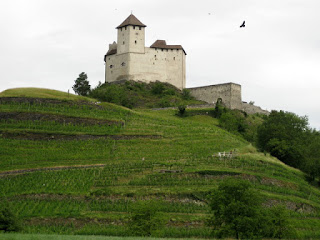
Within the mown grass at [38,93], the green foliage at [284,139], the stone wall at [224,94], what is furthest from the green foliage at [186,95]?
the green foliage at [284,139]

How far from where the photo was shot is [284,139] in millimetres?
69812

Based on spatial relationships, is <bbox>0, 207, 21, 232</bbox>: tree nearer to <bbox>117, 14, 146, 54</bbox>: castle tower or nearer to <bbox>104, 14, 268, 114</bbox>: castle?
<bbox>104, 14, 268, 114</bbox>: castle

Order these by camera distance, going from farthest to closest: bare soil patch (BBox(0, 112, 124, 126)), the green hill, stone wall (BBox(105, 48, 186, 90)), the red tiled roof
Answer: the red tiled roof
stone wall (BBox(105, 48, 186, 90))
bare soil patch (BBox(0, 112, 124, 126))
the green hill

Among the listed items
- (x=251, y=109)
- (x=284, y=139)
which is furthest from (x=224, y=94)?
(x=284, y=139)

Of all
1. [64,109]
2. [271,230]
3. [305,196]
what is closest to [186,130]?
[64,109]

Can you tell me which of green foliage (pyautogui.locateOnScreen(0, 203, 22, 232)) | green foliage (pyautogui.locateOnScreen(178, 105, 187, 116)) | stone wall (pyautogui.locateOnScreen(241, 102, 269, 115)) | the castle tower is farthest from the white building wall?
green foliage (pyautogui.locateOnScreen(0, 203, 22, 232))

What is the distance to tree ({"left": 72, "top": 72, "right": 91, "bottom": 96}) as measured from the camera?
324 ft

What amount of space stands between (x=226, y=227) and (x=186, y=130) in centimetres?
3875

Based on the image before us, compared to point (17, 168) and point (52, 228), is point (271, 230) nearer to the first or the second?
point (52, 228)

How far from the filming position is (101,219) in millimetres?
44375

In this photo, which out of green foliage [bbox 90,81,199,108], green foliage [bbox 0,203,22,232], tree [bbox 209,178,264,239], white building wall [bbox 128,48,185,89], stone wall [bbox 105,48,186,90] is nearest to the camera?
tree [bbox 209,178,264,239]

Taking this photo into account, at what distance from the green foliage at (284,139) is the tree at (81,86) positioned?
3815 centimetres

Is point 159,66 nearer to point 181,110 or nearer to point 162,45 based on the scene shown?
point 162,45

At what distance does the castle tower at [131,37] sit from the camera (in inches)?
4161
